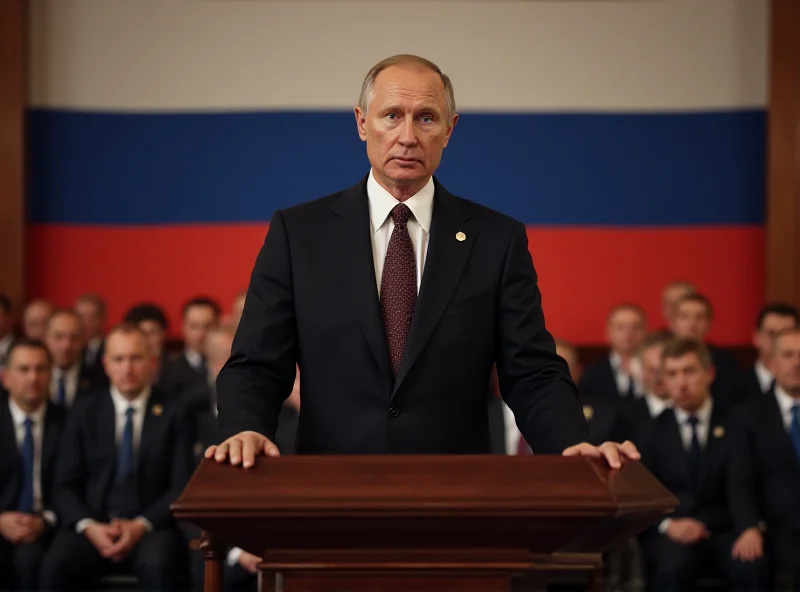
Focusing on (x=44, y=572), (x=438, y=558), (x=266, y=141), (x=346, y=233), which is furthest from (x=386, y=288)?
(x=266, y=141)

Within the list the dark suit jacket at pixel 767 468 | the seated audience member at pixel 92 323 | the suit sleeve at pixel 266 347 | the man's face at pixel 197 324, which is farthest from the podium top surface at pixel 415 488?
the seated audience member at pixel 92 323

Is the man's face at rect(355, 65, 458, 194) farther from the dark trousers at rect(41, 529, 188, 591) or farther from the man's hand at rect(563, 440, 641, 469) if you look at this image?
the dark trousers at rect(41, 529, 188, 591)

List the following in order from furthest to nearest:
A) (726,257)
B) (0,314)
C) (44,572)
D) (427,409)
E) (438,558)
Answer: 1. (726,257)
2. (0,314)
3. (44,572)
4. (427,409)
5. (438,558)

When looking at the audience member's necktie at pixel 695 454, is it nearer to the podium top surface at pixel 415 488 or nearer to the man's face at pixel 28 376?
the man's face at pixel 28 376

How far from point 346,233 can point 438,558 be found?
777mm

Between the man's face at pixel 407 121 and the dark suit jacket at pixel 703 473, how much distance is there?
3.09 m

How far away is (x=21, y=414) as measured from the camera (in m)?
5.20

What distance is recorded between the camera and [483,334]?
7.13 feet

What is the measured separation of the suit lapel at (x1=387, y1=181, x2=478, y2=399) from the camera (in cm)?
210

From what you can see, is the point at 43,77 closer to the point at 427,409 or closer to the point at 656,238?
the point at 656,238

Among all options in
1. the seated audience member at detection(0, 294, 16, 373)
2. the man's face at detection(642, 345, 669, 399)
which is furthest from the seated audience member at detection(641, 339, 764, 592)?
the seated audience member at detection(0, 294, 16, 373)

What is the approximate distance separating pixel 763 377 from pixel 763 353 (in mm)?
142

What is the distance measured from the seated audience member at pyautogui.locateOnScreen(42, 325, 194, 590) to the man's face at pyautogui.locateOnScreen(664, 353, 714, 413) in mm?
1932

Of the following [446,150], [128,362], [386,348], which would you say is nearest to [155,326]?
[128,362]
